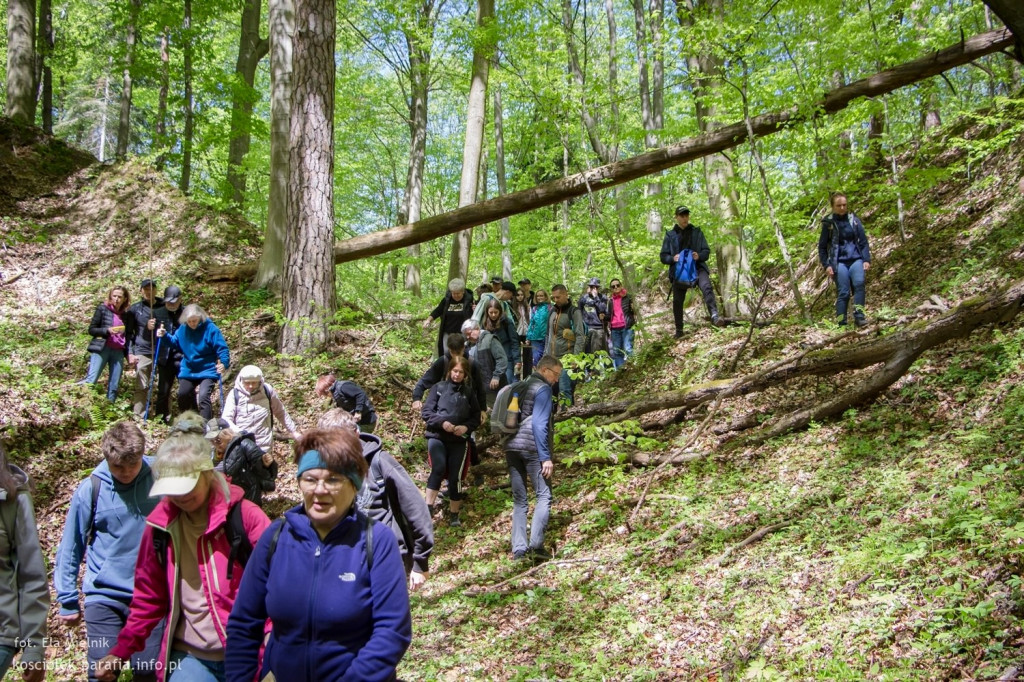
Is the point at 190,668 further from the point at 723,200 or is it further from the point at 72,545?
the point at 723,200

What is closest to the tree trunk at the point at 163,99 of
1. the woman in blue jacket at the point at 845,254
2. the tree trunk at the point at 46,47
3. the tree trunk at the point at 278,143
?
the tree trunk at the point at 46,47

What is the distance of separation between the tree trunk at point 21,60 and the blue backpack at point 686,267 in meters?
13.8

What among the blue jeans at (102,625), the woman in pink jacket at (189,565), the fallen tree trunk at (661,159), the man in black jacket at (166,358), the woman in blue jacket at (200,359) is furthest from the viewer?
the man in black jacket at (166,358)

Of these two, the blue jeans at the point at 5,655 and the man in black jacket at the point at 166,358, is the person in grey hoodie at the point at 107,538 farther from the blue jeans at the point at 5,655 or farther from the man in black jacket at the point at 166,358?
the man in black jacket at the point at 166,358

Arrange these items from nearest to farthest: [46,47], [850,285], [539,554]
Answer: [539,554] → [850,285] → [46,47]

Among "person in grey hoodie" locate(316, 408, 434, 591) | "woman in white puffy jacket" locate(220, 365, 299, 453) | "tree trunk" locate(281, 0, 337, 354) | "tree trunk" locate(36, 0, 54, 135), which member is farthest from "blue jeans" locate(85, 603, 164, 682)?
"tree trunk" locate(36, 0, 54, 135)

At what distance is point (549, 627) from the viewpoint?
522cm

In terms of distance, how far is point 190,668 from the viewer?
2.81 metres

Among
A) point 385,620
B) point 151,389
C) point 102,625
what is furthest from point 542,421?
point 151,389

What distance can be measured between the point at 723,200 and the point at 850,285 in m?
3.10

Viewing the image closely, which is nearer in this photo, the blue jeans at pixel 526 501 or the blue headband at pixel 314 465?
the blue headband at pixel 314 465

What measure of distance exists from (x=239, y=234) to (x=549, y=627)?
427 inches

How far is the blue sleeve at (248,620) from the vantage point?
2420 mm

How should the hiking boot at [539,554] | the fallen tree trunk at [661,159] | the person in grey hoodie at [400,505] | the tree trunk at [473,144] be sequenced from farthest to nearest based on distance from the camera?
the tree trunk at [473,144] → the fallen tree trunk at [661,159] → the hiking boot at [539,554] → the person in grey hoodie at [400,505]
